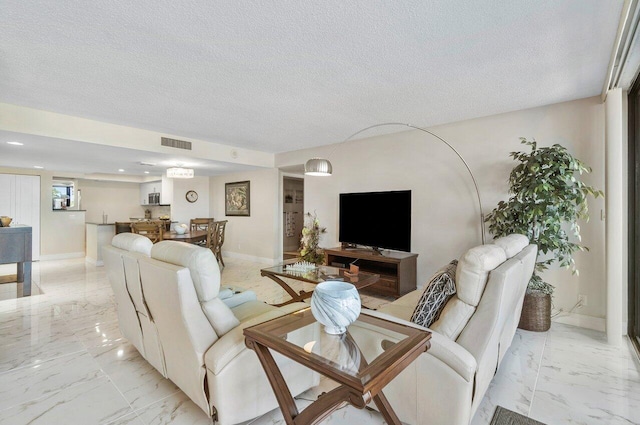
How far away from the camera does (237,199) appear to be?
7.29m

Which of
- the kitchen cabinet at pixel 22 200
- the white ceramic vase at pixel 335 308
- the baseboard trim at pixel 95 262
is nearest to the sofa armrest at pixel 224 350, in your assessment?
the white ceramic vase at pixel 335 308

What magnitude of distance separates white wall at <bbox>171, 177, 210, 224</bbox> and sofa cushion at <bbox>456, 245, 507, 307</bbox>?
7084mm

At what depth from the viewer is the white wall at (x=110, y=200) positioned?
26.8ft

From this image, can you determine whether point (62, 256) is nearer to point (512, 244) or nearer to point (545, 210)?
point (512, 244)

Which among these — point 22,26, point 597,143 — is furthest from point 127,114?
point 597,143

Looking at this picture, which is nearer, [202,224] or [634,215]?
[634,215]

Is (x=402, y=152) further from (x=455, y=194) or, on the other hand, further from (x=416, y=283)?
(x=416, y=283)

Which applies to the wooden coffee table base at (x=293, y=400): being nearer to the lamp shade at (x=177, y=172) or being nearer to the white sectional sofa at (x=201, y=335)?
the white sectional sofa at (x=201, y=335)

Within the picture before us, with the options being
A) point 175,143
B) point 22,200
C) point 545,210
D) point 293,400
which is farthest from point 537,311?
point 22,200

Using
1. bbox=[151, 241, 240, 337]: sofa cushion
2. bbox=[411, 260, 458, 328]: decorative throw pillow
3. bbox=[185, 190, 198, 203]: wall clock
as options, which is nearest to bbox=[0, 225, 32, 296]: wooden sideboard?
bbox=[185, 190, 198, 203]: wall clock

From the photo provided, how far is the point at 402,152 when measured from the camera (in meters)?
4.43

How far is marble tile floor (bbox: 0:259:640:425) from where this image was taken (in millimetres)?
1779

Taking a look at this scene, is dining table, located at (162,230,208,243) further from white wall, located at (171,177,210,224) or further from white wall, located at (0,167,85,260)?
white wall, located at (0,167,85,260)

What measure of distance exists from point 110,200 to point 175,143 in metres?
5.34
